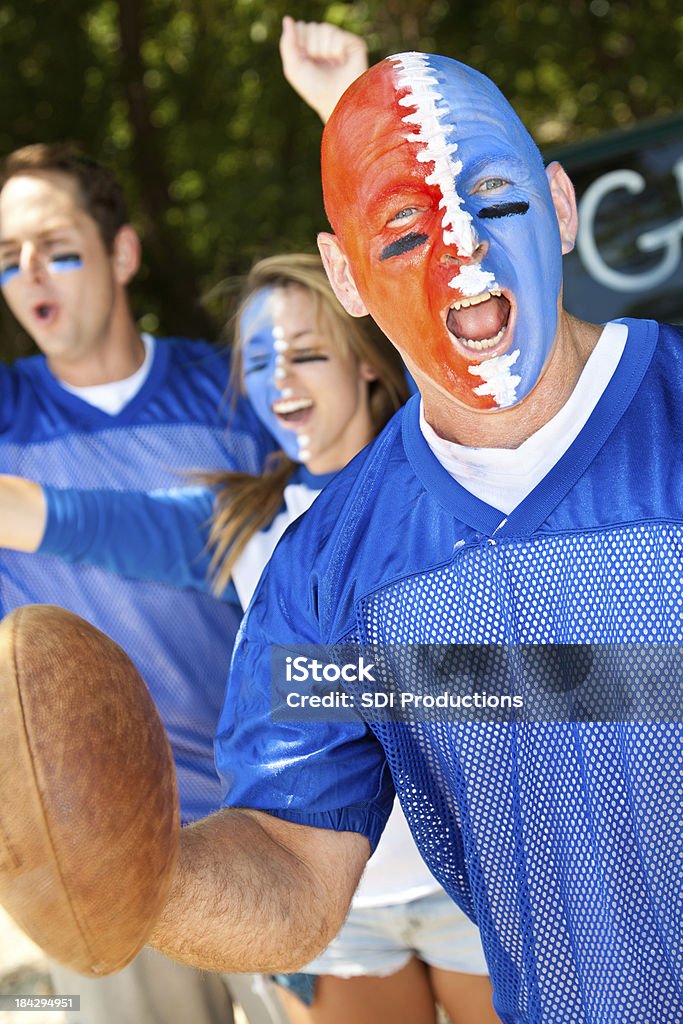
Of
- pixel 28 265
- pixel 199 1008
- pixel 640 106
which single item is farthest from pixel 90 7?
pixel 199 1008

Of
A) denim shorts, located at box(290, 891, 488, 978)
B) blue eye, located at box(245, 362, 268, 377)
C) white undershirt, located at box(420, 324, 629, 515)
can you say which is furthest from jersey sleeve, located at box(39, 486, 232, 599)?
white undershirt, located at box(420, 324, 629, 515)

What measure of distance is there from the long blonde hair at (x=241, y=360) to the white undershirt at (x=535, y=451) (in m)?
1.08

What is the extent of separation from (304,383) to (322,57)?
2.42 feet

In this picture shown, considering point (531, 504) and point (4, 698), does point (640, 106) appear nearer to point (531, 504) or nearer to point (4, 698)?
point (531, 504)

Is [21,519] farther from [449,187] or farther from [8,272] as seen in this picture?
[449,187]

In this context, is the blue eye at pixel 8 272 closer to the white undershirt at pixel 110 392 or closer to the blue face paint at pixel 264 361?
the white undershirt at pixel 110 392

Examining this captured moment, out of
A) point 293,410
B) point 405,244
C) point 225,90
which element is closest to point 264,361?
point 293,410

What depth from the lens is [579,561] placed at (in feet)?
5.58

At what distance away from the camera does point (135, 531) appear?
286cm

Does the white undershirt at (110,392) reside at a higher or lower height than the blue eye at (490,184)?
lower

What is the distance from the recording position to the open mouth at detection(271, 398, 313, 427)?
290 cm

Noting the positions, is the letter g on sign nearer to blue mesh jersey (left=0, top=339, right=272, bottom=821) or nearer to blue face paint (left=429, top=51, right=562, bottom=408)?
blue mesh jersey (left=0, top=339, right=272, bottom=821)

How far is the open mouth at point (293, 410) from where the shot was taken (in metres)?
2.90

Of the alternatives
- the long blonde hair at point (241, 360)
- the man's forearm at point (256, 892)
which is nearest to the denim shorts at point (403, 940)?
the man's forearm at point (256, 892)
